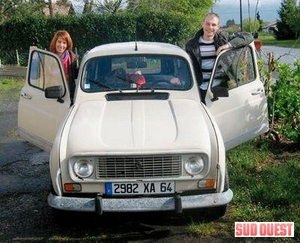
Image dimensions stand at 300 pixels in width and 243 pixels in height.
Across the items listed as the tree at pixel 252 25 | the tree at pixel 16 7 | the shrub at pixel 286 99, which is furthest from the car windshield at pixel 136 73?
the tree at pixel 16 7

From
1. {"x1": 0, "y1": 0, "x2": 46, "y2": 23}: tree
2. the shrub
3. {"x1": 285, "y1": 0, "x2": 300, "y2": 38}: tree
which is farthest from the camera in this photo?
{"x1": 0, "y1": 0, "x2": 46, "y2": 23}: tree

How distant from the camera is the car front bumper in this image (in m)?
4.13

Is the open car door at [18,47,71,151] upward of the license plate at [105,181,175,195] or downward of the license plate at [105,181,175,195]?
upward

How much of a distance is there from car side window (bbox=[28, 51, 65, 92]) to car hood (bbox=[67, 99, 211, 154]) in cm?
71

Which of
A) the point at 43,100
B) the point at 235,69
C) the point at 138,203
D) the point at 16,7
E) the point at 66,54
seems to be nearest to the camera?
the point at 138,203

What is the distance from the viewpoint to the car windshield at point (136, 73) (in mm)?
5629

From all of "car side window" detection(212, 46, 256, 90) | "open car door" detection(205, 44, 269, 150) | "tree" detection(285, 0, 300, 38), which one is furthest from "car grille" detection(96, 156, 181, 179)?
"tree" detection(285, 0, 300, 38)

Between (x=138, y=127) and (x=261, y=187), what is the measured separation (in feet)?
6.53

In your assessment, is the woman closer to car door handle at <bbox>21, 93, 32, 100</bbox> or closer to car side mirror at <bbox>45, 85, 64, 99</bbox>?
car door handle at <bbox>21, 93, 32, 100</bbox>

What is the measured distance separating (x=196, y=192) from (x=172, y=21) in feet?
84.6

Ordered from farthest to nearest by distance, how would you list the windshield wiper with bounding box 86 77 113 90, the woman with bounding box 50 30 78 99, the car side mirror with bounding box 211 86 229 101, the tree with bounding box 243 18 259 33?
1. the tree with bounding box 243 18 259 33
2. the woman with bounding box 50 30 78 99
3. the windshield wiper with bounding box 86 77 113 90
4. the car side mirror with bounding box 211 86 229 101

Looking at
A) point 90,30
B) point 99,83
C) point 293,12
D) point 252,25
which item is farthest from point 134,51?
point 293,12

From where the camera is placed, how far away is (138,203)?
4.16 m

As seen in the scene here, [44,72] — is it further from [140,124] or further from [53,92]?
[140,124]
